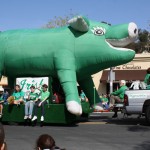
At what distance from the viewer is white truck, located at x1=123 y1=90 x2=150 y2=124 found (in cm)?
1126

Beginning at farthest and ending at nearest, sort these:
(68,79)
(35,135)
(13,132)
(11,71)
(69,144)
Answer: (11,71)
(68,79)
(13,132)
(35,135)
(69,144)

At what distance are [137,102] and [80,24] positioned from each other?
10.2 ft

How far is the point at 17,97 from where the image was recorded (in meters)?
12.2

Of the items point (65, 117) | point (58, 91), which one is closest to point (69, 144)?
point (65, 117)

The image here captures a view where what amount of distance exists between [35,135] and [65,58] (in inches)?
117

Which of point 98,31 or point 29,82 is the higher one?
point 98,31

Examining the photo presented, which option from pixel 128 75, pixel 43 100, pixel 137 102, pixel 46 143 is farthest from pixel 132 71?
pixel 46 143

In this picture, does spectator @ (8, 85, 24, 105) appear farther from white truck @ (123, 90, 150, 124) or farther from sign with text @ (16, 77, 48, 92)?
white truck @ (123, 90, 150, 124)

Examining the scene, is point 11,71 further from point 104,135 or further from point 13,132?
point 104,135

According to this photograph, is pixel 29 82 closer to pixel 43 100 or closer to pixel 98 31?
pixel 43 100

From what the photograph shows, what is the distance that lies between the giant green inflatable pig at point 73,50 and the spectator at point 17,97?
0.86m

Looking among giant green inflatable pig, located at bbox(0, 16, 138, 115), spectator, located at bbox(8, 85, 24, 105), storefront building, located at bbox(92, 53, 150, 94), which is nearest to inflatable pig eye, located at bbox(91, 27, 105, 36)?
giant green inflatable pig, located at bbox(0, 16, 138, 115)

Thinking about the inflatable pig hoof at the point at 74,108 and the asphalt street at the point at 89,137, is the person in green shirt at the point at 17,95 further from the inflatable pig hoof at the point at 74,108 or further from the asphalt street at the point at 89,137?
the inflatable pig hoof at the point at 74,108

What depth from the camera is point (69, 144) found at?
7816 mm
